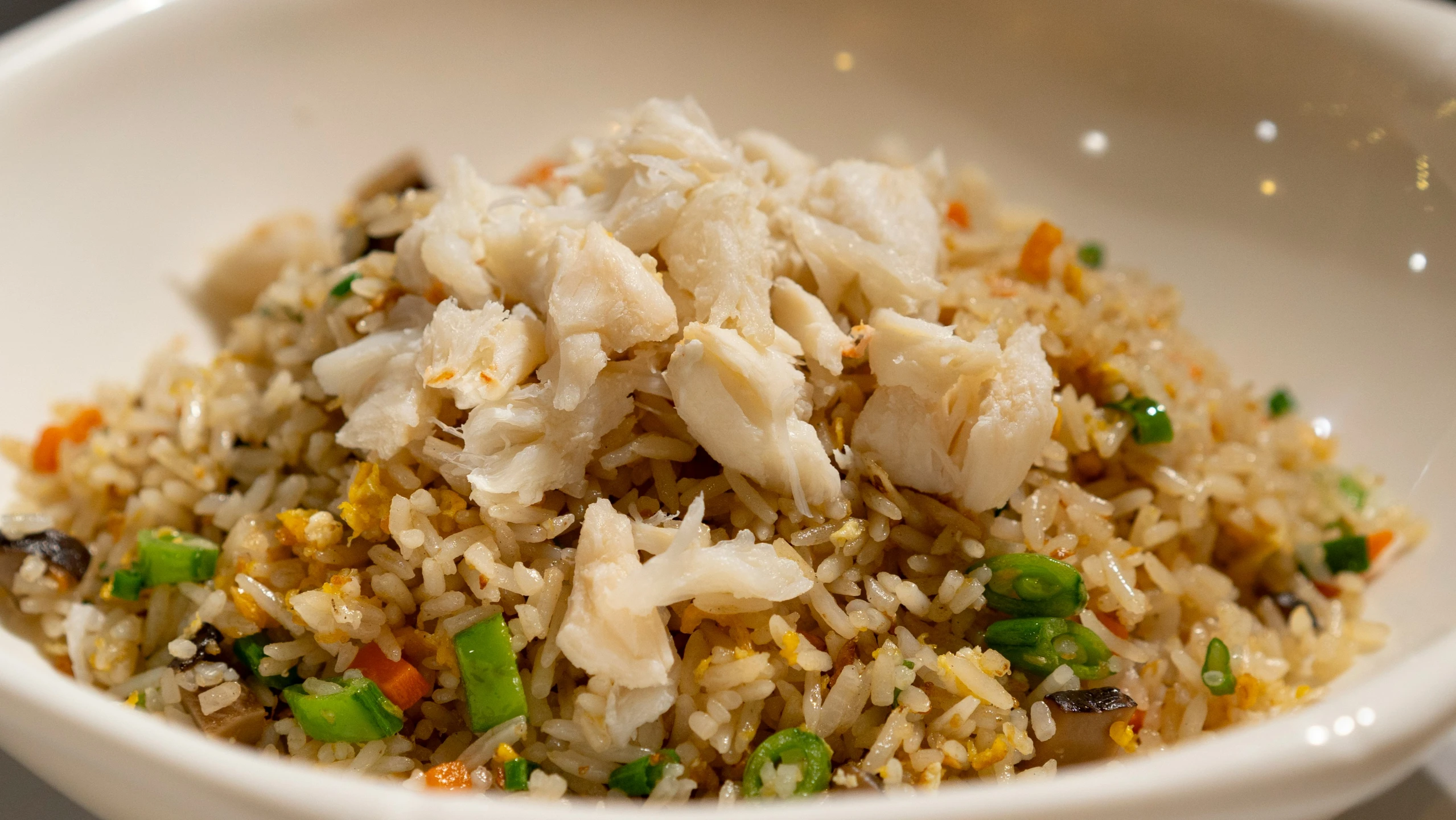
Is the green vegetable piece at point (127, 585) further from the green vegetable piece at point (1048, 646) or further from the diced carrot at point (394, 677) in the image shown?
the green vegetable piece at point (1048, 646)

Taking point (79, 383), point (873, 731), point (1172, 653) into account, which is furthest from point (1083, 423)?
point (79, 383)

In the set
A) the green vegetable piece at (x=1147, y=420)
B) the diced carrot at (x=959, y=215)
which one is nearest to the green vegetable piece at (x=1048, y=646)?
the green vegetable piece at (x=1147, y=420)

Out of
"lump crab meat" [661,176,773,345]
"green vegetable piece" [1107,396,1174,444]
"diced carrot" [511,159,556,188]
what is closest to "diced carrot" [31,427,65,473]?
"diced carrot" [511,159,556,188]

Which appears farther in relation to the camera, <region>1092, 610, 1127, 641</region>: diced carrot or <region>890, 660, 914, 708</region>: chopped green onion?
<region>1092, 610, 1127, 641</region>: diced carrot

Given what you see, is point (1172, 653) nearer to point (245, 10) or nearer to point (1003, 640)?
point (1003, 640)

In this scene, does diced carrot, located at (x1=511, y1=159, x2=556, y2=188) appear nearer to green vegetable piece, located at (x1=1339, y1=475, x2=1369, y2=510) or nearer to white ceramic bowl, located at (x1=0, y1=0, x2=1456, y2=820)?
white ceramic bowl, located at (x1=0, y1=0, x2=1456, y2=820)

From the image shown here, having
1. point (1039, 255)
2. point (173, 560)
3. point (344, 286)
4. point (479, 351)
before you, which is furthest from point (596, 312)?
point (1039, 255)

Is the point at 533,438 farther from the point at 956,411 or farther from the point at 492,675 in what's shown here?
the point at 956,411

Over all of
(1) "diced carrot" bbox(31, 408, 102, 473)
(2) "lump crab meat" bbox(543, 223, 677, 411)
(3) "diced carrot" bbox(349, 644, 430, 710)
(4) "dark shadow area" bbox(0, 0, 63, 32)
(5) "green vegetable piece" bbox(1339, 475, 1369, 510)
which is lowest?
(5) "green vegetable piece" bbox(1339, 475, 1369, 510)
